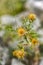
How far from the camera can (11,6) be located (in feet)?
6.35

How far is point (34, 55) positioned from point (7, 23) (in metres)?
0.37

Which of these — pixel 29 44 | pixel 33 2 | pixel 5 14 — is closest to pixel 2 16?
pixel 5 14

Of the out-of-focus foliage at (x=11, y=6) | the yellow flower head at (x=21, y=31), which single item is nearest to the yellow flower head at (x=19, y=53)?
the yellow flower head at (x=21, y=31)

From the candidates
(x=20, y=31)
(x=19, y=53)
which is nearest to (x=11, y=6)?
(x=20, y=31)

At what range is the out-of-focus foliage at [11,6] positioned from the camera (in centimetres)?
193

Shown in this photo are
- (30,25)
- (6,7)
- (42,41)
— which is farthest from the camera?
(6,7)

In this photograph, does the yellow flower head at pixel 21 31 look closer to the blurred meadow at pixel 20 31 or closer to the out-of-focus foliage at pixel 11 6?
the blurred meadow at pixel 20 31

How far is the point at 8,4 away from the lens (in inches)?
76.8

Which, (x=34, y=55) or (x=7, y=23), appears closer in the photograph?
(x=34, y=55)

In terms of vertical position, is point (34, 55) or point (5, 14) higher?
point (5, 14)

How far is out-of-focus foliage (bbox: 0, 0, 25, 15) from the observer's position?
6.33ft

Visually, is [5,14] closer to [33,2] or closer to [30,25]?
[33,2]

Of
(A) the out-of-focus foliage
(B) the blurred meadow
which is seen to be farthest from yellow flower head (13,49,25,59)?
(A) the out-of-focus foliage

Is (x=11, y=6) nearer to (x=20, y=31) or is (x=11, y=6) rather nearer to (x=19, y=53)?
(x=20, y=31)
